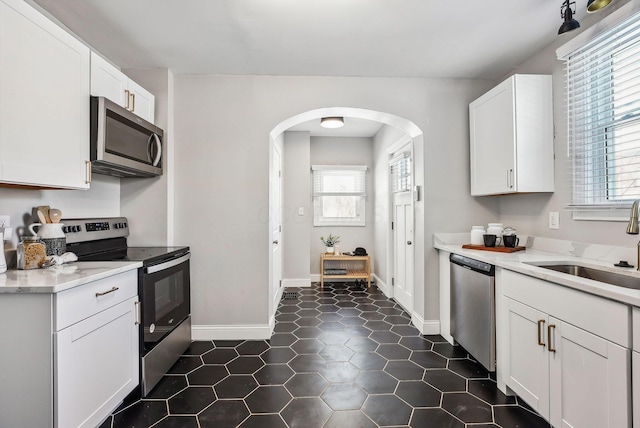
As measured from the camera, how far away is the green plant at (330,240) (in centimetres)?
506

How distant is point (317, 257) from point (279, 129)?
8.82 ft

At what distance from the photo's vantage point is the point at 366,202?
5.32 meters

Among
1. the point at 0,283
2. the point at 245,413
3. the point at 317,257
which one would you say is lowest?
the point at 245,413

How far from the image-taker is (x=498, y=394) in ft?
6.73

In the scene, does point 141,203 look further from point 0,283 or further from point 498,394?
point 498,394

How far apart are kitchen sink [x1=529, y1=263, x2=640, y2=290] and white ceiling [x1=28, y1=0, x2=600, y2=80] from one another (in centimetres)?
163

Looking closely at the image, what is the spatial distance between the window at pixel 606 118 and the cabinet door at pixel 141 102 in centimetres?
318

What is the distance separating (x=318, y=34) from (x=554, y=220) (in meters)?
2.22

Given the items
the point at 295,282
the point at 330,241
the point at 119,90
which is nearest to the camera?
the point at 119,90

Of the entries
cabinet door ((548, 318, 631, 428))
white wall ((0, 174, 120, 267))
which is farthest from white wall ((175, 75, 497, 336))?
cabinet door ((548, 318, 631, 428))

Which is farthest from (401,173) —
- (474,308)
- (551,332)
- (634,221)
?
(551,332)

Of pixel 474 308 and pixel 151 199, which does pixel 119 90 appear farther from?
pixel 474 308

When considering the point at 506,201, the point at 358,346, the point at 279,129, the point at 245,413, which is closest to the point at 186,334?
the point at 245,413

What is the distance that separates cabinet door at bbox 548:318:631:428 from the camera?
126 centimetres
